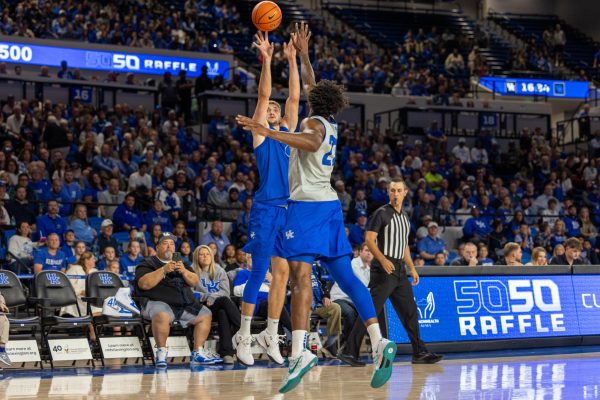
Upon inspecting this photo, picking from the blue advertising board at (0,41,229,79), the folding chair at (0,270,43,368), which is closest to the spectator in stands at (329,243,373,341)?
the folding chair at (0,270,43,368)

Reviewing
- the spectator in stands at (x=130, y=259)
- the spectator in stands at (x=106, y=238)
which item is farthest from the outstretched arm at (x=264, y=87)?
the spectator in stands at (x=106, y=238)

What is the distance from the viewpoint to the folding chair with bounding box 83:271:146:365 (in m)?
11.1

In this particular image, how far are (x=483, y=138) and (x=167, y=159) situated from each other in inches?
437

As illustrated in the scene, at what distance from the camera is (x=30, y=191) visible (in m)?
16.5

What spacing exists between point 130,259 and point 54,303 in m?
2.47

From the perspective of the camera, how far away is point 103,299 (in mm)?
11453

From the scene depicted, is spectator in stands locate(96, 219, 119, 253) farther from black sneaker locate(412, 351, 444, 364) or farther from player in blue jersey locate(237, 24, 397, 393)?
player in blue jersey locate(237, 24, 397, 393)

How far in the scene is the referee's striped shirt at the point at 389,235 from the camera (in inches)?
404

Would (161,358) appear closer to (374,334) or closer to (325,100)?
(374,334)

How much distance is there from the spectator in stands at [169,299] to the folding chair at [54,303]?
854 millimetres

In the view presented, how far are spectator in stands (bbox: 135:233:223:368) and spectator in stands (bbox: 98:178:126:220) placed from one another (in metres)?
6.68

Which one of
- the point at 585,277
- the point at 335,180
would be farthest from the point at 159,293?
the point at 335,180

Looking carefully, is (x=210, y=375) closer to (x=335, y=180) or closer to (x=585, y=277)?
(x=585, y=277)

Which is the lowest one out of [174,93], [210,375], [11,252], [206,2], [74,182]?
[210,375]
